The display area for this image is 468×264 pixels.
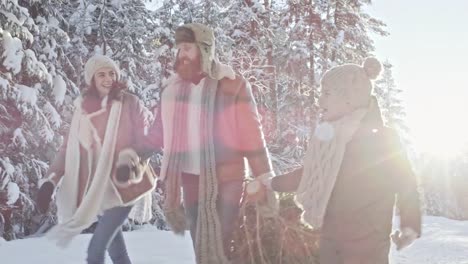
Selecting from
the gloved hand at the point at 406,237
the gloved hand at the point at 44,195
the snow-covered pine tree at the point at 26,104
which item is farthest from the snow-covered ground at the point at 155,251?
the snow-covered pine tree at the point at 26,104

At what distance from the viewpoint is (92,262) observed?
4.29m

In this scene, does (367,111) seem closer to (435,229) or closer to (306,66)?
(435,229)

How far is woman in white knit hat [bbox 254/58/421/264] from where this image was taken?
3.28 metres

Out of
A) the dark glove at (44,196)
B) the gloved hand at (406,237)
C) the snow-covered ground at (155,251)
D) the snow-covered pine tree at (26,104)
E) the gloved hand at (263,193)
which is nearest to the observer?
the gloved hand at (406,237)

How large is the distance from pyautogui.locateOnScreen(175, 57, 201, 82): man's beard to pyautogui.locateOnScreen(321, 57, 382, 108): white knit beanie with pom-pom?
1.05 meters

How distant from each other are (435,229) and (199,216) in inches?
442

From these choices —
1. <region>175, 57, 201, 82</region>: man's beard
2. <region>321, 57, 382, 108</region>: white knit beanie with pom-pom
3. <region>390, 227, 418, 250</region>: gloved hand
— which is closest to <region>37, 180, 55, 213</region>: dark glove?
<region>175, 57, 201, 82</region>: man's beard

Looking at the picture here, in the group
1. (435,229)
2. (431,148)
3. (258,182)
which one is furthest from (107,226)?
(431,148)

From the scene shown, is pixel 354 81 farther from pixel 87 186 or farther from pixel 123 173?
pixel 87 186

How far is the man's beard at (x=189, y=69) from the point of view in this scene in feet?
13.2

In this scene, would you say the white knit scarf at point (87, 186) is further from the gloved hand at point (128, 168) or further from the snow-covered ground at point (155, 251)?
the snow-covered ground at point (155, 251)

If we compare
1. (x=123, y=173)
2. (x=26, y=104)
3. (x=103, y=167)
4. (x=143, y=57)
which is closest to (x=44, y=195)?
(x=103, y=167)

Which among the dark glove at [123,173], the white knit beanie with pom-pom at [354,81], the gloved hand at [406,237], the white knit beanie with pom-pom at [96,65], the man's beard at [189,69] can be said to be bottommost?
the gloved hand at [406,237]

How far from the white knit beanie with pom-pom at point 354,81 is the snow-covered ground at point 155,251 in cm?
241
